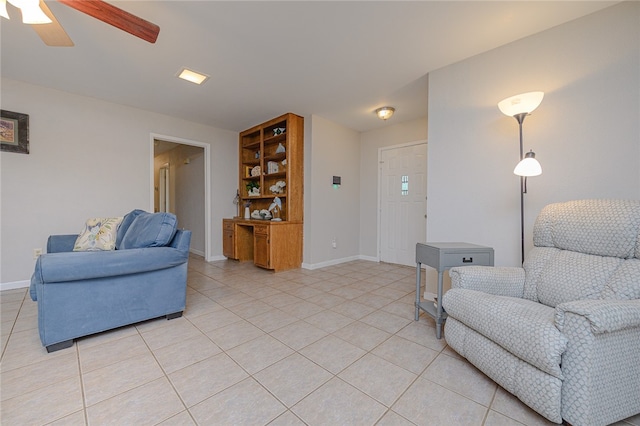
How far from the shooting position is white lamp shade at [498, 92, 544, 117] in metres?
1.81

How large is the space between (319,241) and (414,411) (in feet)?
9.67

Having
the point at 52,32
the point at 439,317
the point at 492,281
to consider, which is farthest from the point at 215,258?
the point at 492,281

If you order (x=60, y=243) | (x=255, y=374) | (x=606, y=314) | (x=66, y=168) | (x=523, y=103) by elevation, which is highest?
(x=523, y=103)

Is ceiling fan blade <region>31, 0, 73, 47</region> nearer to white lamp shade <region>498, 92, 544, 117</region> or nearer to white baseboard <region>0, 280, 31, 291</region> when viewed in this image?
white baseboard <region>0, 280, 31, 291</region>

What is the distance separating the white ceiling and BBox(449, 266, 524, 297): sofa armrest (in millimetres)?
1854

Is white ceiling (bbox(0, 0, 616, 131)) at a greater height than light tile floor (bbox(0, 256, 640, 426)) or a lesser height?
greater

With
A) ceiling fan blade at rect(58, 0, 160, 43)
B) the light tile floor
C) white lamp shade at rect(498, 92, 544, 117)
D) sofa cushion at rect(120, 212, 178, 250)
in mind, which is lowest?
the light tile floor

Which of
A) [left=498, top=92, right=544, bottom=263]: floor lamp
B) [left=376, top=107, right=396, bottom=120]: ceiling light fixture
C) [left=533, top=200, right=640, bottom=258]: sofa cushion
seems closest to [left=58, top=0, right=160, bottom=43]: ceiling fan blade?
[left=498, top=92, right=544, bottom=263]: floor lamp

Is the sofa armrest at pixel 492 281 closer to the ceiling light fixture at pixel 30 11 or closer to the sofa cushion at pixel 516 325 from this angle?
the sofa cushion at pixel 516 325

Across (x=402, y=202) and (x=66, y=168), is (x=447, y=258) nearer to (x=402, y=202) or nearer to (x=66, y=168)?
(x=402, y=202)

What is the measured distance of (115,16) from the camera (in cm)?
144

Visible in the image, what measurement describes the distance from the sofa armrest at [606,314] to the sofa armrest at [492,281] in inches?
21.6

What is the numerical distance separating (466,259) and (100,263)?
2.66m

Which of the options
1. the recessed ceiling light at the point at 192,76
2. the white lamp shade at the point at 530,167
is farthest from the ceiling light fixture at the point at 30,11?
the white lamp shade at the point at 530,167
